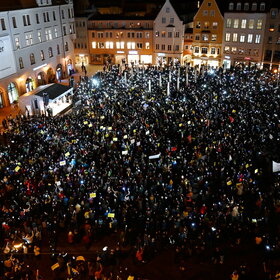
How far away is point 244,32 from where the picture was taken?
2170 inches

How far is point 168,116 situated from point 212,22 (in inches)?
1319

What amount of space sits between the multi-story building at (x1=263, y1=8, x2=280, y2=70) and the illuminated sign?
39.1 m

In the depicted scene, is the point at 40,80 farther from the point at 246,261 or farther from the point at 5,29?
the point at 246,261

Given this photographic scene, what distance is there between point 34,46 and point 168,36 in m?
23.9

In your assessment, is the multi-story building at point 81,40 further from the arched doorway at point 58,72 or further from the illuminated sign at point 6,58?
the illuminated sign at point 6,58

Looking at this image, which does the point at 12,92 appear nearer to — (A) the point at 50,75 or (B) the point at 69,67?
(A) the point at 50,75

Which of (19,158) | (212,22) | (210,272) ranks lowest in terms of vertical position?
(210,272)

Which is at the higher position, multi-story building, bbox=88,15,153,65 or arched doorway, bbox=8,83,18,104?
multi-story building, bbox=88,15,153,65

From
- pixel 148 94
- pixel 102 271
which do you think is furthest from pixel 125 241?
pixel 148 94

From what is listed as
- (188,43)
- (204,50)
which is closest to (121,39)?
(188,43)

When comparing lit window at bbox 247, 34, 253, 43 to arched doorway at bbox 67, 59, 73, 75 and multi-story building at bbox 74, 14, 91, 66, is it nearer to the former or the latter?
multi-story building at bbox 74, 14, 91, 66

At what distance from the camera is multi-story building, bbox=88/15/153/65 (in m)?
60.8

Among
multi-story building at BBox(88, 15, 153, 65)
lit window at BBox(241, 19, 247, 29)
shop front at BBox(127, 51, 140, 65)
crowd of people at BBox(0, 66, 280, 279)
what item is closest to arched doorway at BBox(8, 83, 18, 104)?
crowd of people at BBox(0, 66, 280, 279)

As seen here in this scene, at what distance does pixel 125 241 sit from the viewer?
1822 centimetres
